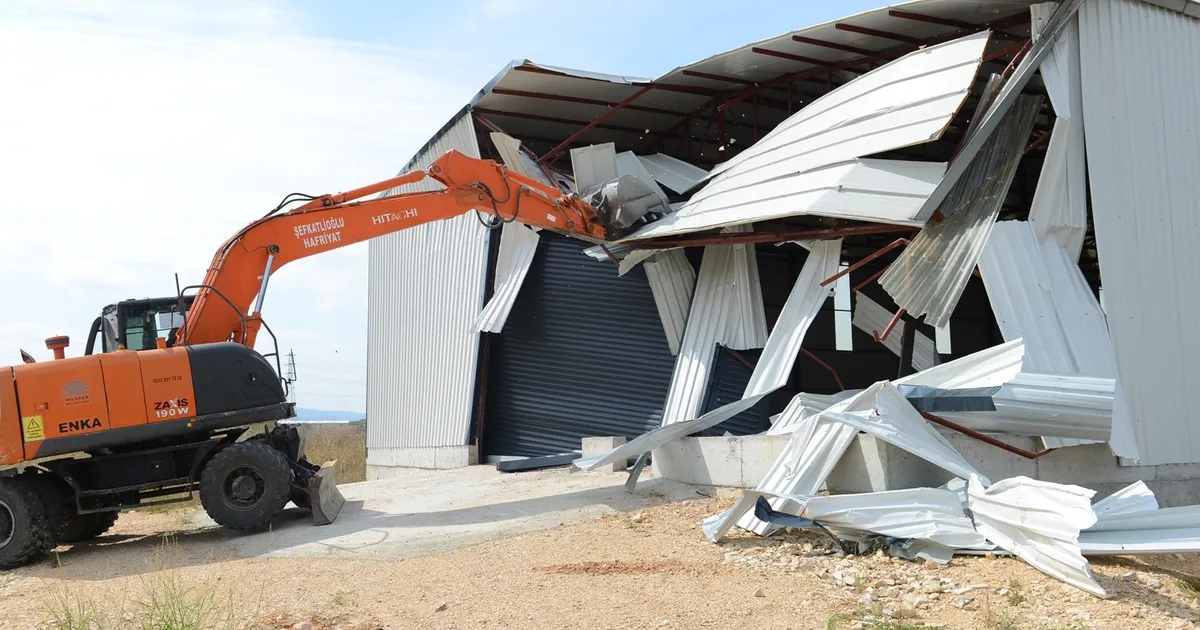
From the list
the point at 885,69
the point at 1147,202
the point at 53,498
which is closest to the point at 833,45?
the point at 885,69

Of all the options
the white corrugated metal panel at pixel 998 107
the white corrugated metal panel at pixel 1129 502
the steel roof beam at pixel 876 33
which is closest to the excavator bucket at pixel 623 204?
the steel roof beam at pixel 876 33

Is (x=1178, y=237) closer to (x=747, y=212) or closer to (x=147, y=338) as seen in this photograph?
(x=747, y=212)

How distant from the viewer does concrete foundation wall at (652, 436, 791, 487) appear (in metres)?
12.3

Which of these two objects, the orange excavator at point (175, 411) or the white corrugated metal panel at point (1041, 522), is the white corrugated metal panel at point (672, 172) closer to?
the orange excavator at point (175, 411)

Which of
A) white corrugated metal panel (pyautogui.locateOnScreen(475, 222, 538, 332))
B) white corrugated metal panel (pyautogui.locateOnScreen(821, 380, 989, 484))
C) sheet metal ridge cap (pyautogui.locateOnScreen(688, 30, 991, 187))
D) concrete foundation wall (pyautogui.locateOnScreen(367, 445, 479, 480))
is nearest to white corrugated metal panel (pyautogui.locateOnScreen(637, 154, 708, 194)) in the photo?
sheet metal ridge cap (pyautogui.locateOnScreen(688, 30, 991, 187))

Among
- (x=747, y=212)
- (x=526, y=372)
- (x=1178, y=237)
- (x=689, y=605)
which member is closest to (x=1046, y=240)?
(x=1178, y=237)

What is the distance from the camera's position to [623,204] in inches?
626

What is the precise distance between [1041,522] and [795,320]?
618 centimetres

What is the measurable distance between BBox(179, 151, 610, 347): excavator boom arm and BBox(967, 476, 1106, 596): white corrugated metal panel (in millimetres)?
7652

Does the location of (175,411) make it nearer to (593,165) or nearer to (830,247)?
(593,165)

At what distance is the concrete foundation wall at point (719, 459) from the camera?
1232 cm

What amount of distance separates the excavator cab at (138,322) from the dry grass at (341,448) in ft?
35.2

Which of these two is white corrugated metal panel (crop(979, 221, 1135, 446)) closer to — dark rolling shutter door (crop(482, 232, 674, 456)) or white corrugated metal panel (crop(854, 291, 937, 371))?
white corrugated metal panel (crop(854, 291, 937, 371))

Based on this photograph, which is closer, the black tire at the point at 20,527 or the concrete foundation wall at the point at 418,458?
the black tire at the point at 20,527
